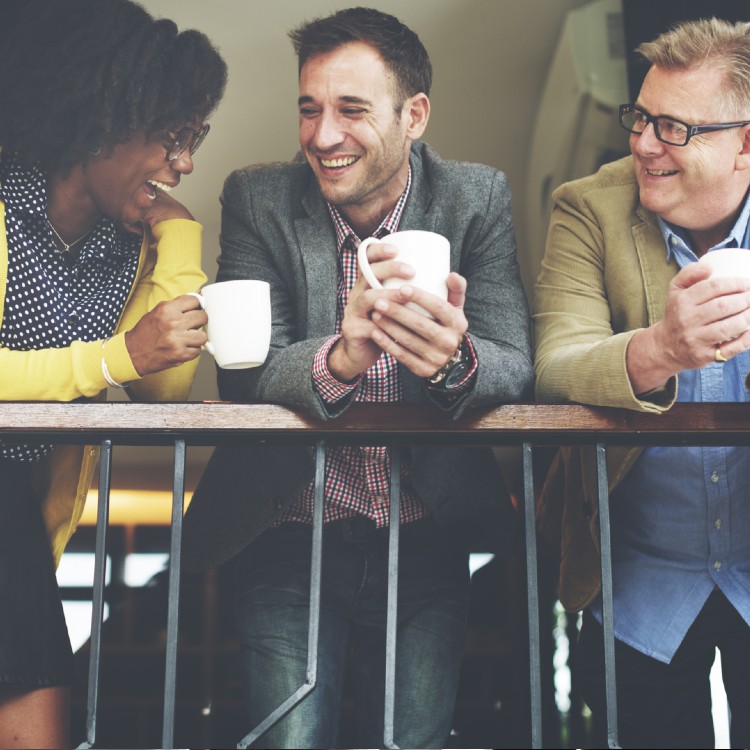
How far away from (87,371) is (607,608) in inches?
32.9

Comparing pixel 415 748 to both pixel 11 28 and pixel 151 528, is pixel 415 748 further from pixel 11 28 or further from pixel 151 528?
pixel 151 528

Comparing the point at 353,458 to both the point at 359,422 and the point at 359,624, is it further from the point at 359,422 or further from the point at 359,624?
the point at 359,422

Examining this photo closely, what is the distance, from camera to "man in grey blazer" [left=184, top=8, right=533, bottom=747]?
1.68 m

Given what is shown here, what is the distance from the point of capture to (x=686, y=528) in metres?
1.74

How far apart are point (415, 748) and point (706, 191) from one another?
3.29ft

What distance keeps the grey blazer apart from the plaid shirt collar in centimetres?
1

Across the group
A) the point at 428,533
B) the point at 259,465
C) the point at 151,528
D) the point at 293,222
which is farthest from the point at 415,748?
the point at 151,528

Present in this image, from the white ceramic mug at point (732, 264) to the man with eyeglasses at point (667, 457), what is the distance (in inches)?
12.3

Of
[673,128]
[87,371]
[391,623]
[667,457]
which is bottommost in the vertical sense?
[391,623]

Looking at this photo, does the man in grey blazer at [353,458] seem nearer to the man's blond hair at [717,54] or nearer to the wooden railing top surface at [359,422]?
the wooden railing top surface at [359,422]

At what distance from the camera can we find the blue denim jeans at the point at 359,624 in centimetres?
166

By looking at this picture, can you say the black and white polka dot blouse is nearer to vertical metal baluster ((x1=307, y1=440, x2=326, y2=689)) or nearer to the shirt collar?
vertical metal baluster ((x1=307, y1=440, x2=326, y2=689))

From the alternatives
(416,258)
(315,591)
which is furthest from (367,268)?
(315,591)

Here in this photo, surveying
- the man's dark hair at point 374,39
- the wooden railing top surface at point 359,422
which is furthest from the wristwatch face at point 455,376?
the man's dark hair at point 374,39
